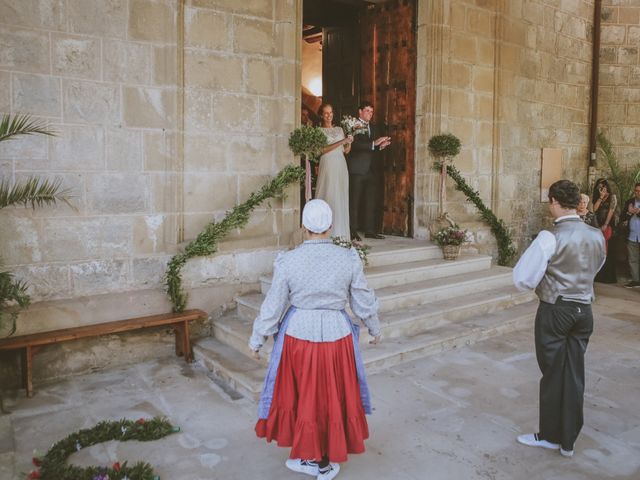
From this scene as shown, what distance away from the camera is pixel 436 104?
811cm

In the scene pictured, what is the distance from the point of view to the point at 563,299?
12.0 feet

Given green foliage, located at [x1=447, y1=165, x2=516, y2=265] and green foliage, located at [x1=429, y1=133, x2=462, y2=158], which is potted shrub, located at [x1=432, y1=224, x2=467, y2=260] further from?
green foliage, located at [x1=429, y1=133, x2=462, y2=158]

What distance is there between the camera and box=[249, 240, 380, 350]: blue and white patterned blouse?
3279 millimetres

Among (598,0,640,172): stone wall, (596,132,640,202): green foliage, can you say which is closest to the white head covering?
(596,132,640,202): green foliage

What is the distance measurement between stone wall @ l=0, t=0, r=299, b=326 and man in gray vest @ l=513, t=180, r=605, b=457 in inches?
134

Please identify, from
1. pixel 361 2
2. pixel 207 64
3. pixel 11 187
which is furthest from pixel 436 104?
pixel 11 187

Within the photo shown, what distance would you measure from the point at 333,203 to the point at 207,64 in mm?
2013

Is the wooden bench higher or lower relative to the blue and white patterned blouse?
lower

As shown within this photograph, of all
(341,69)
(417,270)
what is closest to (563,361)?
(417,270)

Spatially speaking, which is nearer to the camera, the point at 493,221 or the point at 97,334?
the point at 97,334

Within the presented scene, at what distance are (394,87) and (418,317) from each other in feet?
12.6

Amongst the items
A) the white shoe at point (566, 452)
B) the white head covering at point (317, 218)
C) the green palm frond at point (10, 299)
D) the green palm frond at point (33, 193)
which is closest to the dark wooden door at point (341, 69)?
the green palm frond at point (33, 193)

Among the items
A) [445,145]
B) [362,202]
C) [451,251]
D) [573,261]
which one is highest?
[445,145]

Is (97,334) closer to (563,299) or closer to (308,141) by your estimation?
(308,141)
